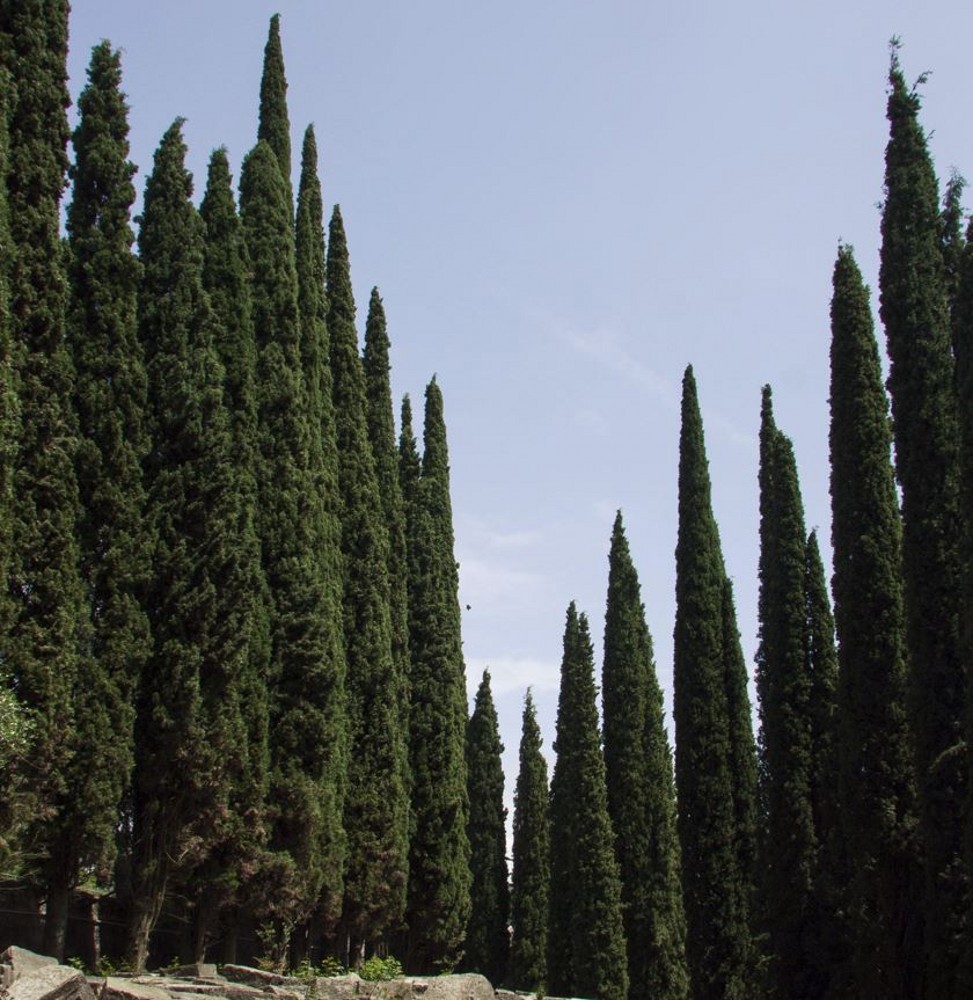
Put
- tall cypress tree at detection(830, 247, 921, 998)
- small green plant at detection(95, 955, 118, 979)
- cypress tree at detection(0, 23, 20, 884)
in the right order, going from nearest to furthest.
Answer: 1. cypress tree at detection(0, 23, 20, 884)
2. small green plant at detection(95, 955, 118, 979)
3. tall cypress tree at detection(830, 247, 921, 998)

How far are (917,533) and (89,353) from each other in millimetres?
12301

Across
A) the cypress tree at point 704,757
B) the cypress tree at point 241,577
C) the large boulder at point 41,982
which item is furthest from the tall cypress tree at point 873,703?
the large boulder at point 41,982

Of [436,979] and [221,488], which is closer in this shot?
[436,979]

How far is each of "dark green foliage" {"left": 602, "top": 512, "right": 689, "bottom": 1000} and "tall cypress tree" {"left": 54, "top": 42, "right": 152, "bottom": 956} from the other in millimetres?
22713

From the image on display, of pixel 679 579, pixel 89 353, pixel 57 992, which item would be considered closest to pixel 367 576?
pixel 679 579

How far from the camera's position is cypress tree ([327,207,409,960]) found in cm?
2820

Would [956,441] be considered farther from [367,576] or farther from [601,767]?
[601,767]

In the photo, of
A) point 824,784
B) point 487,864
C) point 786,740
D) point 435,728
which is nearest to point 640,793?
point 487,864

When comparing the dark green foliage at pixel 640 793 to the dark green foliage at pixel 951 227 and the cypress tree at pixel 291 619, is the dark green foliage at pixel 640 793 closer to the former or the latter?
the cypress tree at pixel 291 619

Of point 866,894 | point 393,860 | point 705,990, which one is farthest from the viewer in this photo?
point 705,990

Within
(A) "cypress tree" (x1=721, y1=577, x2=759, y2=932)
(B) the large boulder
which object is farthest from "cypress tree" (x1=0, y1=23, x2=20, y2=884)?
(A) "cypress tree" (x1=721, y1=577, x2=759, y2=932)

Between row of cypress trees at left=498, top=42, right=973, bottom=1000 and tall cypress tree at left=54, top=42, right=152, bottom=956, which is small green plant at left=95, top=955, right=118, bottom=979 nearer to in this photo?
tall cypress tree at left=54, top=42, right=152, bottom=956

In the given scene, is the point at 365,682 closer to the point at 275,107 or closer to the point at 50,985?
the point at 275,107

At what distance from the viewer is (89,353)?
60.8 feet
